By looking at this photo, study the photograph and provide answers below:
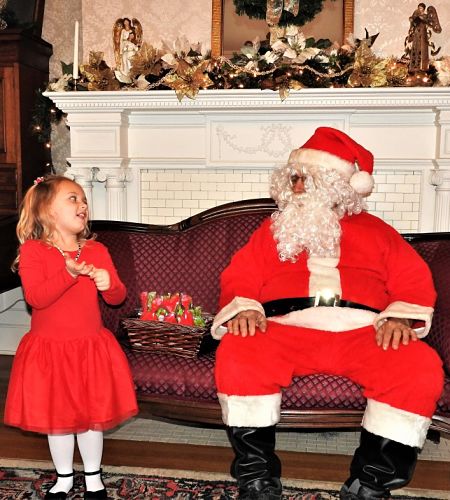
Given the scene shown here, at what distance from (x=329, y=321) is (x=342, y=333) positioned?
3.0 inches

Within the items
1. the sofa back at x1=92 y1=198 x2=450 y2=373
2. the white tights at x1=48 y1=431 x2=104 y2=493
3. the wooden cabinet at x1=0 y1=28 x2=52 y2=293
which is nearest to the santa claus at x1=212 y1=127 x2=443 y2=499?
the sofa back at x1=92 y1=198 x2=450 y2=373

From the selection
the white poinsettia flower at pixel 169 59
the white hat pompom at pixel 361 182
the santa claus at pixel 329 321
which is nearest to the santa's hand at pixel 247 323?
the santa claus at pixel 329 321

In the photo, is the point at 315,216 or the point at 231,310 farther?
the point at 315,216

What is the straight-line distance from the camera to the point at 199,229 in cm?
347

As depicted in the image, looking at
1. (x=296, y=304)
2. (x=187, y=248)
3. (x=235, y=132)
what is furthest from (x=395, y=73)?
(x=296, y=304)

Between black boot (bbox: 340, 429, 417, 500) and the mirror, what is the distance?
9.10ft

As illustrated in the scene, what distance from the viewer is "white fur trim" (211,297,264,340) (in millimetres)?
2674

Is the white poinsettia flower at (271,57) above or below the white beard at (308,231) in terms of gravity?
above

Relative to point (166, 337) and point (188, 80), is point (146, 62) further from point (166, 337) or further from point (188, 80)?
point (166, 337)

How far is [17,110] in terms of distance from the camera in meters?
4.55

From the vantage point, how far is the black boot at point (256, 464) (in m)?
2.39

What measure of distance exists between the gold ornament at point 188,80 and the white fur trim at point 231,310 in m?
1.59

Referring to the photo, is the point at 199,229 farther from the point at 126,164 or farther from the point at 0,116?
the point at 0,116

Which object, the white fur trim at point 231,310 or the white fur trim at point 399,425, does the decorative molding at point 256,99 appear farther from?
the white fur trim at point 399,425
